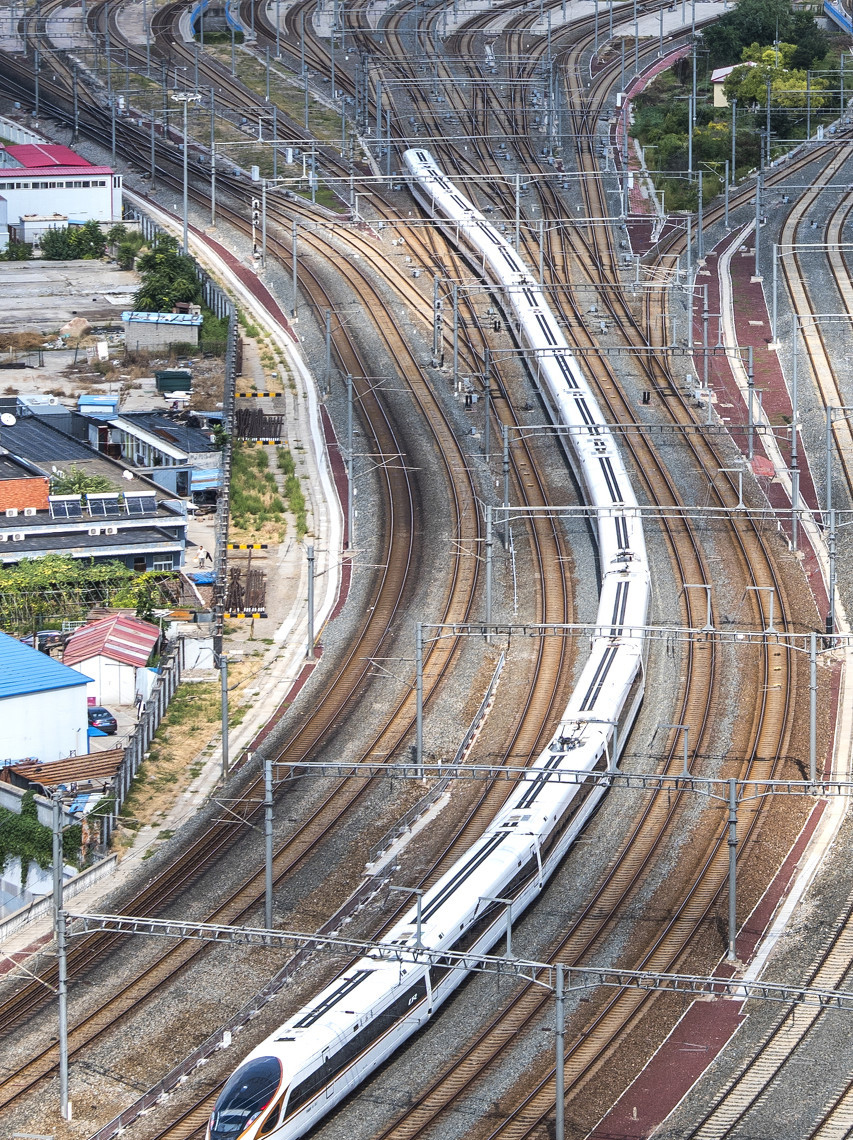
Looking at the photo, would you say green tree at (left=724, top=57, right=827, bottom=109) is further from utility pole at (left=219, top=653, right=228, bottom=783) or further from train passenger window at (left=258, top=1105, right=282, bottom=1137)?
train passenger window at (left=258, top=1105, right=282, bottom=1137)

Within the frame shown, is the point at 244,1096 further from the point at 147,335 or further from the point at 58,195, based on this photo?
the point at 58,195

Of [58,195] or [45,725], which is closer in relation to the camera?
[45,725]

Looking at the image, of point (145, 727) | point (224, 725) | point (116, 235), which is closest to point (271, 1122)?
point (224, 725)

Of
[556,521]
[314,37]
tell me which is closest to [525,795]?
[556,521]

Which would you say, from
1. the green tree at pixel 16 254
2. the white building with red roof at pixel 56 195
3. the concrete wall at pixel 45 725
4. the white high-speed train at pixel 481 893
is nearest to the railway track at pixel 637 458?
the white high-speed train at pixel 481 893

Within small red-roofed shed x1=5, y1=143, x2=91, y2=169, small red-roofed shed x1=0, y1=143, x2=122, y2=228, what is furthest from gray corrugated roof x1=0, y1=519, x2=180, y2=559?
small red-roofed shed x1=5, y1=143, x2=91, y2=169

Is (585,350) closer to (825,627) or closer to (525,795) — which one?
(825,627)

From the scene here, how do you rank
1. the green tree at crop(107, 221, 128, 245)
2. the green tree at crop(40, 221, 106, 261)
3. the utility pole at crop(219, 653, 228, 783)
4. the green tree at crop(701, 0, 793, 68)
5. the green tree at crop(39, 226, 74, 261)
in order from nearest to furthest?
the utility pole at crop(219, 653, 228, 783) < the green tree at crop(40, 221, 106, 261) < the green tree at crop(39, 226, 74, 261) < the green tree at crop(107, 221, 128, 245) < the green tree at crop(701, 0, 793, 68)
